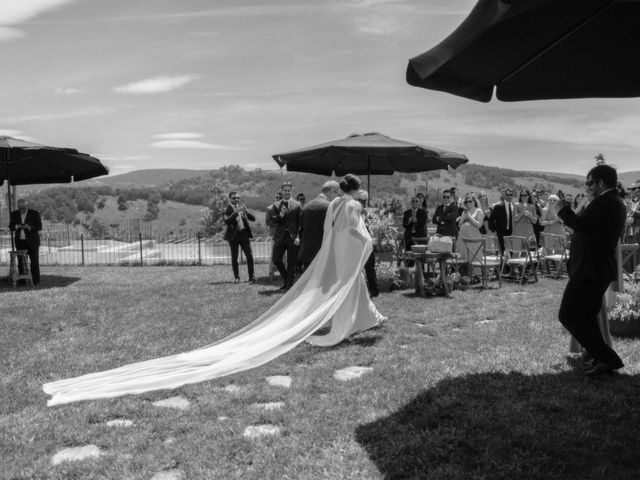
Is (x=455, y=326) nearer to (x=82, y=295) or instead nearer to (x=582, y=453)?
(x=582, y=453)

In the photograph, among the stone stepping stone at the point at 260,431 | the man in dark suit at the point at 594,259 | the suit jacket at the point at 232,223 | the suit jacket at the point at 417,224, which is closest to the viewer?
the stone stepping stone at the point at 260,431

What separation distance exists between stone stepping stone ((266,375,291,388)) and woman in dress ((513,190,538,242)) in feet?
31.9

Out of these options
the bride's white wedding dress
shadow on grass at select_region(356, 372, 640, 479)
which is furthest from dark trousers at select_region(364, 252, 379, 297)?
shadow on grass at select_region(356, 372, 640, 479)

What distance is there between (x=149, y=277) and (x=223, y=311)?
630 cm

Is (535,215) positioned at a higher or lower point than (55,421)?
higher

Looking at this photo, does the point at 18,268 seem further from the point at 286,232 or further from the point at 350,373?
the point at 350,373

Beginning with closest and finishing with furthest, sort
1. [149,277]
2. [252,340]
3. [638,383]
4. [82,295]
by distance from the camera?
[638,383] < [252,340] < [82,295] < [149,277]

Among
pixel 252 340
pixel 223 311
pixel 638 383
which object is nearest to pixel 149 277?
pixel 223 311

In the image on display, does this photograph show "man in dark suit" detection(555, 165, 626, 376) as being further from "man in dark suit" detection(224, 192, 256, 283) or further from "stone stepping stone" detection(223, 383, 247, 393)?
"man in dark suit" detection(224, 192, 256, 283)

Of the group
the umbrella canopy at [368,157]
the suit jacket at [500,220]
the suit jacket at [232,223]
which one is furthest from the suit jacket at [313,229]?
the suit jacket at [500,220]

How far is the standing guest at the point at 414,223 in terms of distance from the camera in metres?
13.7

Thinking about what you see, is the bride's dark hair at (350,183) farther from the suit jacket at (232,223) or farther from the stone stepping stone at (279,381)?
the suit jacket at (232,223)

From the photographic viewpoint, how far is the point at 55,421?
4.76 m

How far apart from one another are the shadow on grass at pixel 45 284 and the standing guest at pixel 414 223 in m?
7.77
